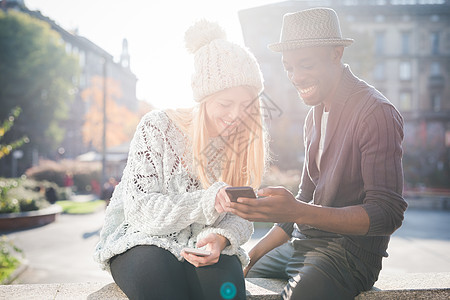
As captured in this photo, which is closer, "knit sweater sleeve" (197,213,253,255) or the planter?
"knit sweater sleeve" (197,213,253,255)

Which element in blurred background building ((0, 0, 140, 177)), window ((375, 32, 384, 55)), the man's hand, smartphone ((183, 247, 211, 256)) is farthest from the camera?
blurred background building ((0, 0, 140, 177))

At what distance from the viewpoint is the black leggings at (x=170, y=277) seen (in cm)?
210

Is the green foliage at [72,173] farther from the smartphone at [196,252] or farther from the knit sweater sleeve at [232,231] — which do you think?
the smartphone at [196,252]

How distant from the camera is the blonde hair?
257 cm

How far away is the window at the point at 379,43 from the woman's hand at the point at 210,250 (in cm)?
4034

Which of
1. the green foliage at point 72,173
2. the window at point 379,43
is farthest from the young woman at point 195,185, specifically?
the window at point 379,43

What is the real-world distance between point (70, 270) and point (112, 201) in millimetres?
5760

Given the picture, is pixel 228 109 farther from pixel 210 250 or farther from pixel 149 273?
pixel 149 273

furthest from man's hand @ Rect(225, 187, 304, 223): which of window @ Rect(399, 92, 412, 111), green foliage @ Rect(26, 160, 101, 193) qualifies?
window @ Rect(399, 92, 412, 111)

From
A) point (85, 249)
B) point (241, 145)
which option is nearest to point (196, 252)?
point (241, 145)

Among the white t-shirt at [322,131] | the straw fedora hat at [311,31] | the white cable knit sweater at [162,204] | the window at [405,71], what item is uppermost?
the window at [405,71]

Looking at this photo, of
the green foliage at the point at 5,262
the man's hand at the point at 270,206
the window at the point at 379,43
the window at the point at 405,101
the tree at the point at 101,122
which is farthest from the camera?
the tree at the point at 101,122

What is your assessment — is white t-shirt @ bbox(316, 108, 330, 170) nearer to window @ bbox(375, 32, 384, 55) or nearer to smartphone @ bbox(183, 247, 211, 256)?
Result: smartphone @ bbox(183, 247, 211, 256)

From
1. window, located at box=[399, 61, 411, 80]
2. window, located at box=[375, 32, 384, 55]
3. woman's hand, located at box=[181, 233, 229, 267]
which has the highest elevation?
window, located at box=[375, 32, 384, 55]
